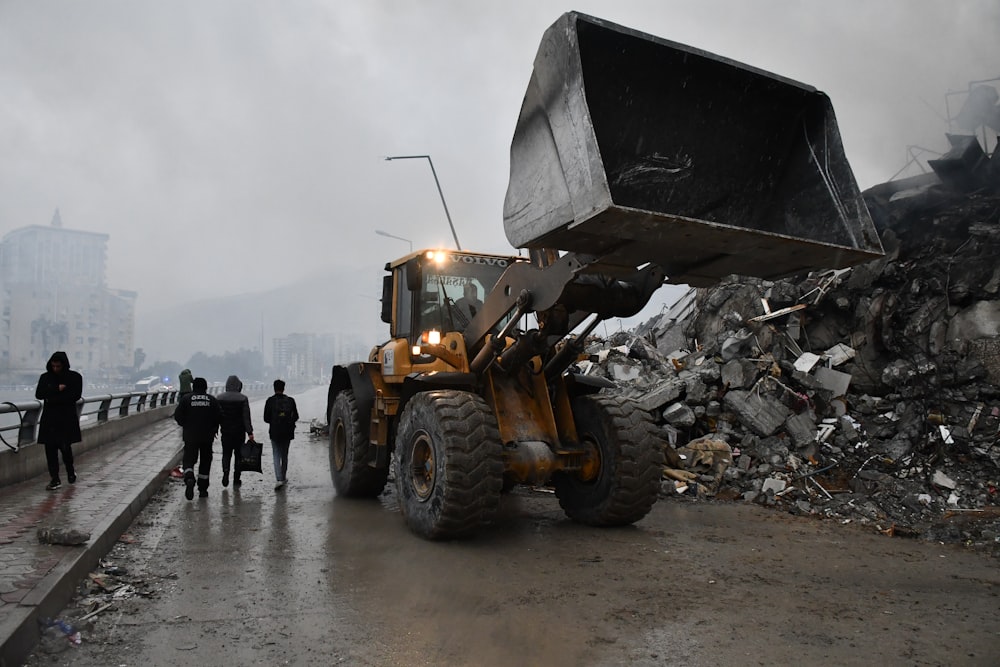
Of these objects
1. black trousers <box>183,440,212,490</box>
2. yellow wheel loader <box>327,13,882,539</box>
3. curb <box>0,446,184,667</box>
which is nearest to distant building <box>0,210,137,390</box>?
black trousers <box>183,440,212,490</box>

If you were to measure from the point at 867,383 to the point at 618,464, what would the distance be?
21.0 ft

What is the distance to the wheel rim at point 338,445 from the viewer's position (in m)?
9.02

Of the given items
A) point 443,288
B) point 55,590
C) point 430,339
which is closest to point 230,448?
point 430,339

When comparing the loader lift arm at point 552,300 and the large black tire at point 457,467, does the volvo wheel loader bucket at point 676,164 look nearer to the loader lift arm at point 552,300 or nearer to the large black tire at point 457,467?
the loader lift arm at point 552,300

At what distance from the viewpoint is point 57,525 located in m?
5.95

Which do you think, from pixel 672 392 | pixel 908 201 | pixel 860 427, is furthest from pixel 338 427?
pixel 908 201

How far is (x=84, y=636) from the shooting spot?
3957mm

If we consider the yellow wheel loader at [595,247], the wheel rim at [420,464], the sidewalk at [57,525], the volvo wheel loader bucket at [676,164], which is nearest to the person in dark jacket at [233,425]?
the sidewalk at [57,525]

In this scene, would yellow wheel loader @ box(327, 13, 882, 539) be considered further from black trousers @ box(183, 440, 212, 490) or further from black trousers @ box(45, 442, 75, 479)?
black trousers @ box(45, 442, 75, 479)

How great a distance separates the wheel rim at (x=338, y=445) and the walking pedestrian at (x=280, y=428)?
656mm

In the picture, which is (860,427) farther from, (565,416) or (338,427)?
(338,427)

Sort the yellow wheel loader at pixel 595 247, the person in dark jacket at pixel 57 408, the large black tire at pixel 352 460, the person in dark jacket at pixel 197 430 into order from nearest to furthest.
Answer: the yellow wheel loader at pixel 595 247 → the person in dark jacket at pixel 57 408 → the large black tire at pixel 352 460 → the person in dark jacket at pixel 197 430

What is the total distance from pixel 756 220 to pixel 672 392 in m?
5.61

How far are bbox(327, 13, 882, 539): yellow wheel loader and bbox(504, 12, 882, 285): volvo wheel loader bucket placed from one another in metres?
0.01
